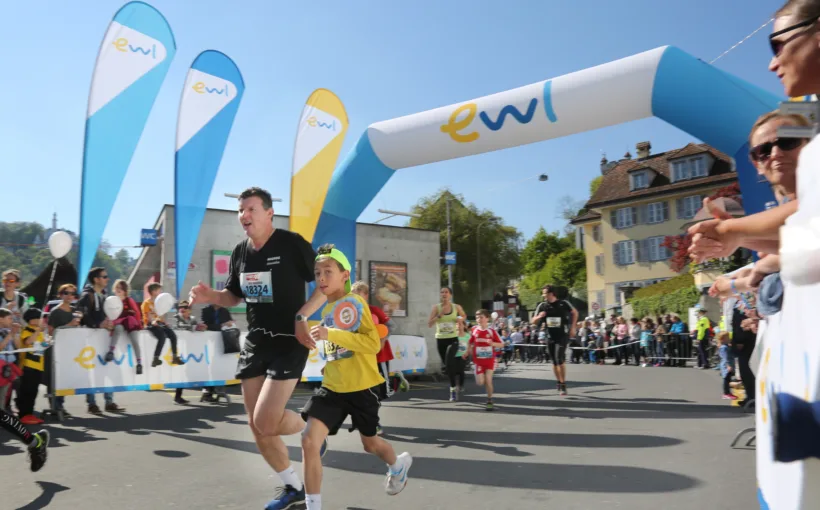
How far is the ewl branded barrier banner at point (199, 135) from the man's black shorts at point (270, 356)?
8.08 m

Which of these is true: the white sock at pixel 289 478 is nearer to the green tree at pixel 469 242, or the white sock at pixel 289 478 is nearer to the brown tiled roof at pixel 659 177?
the brown tiled roof at pixel 659 177

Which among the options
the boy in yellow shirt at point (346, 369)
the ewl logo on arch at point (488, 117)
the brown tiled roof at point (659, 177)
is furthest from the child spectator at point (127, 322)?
the brown tiled roof at point (659, 177)

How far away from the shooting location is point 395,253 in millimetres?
19672

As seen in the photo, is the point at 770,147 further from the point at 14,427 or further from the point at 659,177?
the point at 659,177

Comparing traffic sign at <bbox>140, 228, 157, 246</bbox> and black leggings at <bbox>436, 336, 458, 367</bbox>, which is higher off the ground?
traffic sign at <bbox>140, 228, 157, 246</bbox>

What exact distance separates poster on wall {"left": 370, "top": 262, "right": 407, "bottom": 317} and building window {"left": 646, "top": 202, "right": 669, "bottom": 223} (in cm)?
3542

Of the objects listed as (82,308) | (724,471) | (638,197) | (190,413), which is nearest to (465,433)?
(724,471)

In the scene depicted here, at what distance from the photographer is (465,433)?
318 inches

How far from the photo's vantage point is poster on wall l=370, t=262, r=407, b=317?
18.8 m

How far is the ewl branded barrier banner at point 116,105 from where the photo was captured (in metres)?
10.4

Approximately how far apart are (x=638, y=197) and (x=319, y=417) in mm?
49939

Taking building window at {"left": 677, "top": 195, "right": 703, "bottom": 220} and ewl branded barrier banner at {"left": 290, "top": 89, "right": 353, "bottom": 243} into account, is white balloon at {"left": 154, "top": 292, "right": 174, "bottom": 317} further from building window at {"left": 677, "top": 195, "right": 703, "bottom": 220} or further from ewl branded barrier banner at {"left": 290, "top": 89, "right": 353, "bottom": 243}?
building window at {"left": 677, "top": 195, "right": 703, "bottom": 220}

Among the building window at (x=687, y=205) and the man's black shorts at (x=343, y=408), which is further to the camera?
the building window at (x=687, y=205)

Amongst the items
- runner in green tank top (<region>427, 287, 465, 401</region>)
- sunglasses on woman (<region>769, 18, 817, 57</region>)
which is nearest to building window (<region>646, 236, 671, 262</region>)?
runner in green tank top (<region>427, 287, 465, 401</region>)
